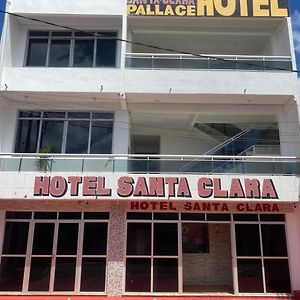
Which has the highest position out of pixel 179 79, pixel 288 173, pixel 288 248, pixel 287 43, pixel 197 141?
pixel 287 43

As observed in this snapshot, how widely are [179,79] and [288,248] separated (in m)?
7.59

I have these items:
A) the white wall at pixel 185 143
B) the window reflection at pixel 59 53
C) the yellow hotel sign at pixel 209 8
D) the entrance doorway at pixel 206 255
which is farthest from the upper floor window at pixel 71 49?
the entrance doorway at pixel 206 255

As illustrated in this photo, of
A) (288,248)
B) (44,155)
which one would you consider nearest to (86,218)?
(44,155)

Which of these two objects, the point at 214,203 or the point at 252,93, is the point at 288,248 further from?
the point at 252,93

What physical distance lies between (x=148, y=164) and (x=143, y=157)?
35 cm

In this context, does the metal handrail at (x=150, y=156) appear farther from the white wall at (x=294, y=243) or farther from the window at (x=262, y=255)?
the window at (x=262, y=255)

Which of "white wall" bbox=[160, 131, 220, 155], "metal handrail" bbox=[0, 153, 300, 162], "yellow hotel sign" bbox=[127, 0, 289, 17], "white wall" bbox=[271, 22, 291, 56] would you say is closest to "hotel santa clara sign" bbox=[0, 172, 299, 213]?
"metal handrail" bbox=[0, 153, 300, 162]

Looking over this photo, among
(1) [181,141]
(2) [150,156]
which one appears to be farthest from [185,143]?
(2) [150,156]

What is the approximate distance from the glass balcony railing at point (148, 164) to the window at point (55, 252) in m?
1.84

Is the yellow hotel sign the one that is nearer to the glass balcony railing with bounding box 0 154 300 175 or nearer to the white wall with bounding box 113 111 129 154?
the white wall with bounding box 113 111 129 154

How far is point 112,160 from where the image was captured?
13.3m

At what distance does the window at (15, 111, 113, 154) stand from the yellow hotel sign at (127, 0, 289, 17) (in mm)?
4748

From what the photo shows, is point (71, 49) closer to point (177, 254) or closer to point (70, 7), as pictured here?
point (70, 7)

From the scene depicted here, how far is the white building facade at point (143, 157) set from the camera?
13.0 m
